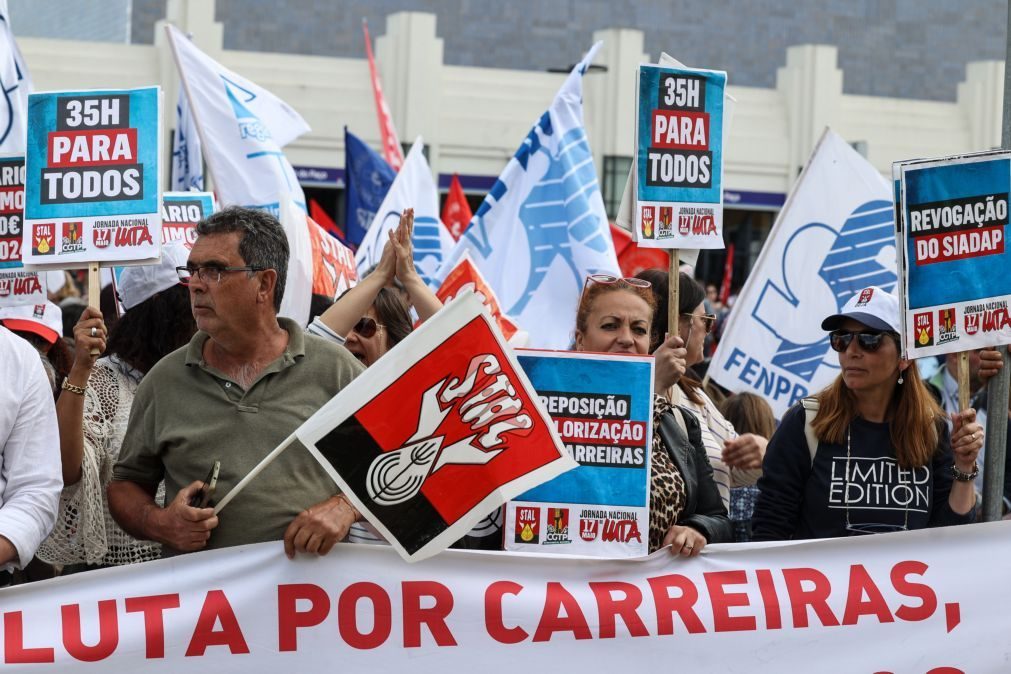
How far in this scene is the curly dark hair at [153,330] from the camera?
455 cm

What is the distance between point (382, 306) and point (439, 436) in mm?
1762

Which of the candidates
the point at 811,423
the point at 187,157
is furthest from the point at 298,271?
the point at 187,157

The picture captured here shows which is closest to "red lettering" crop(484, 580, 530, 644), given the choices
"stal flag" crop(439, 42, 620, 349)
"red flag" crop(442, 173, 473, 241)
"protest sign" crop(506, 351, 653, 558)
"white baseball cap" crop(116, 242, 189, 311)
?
"protest sign" crop(506, 351, 653, 558)

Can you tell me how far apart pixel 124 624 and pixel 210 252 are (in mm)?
939

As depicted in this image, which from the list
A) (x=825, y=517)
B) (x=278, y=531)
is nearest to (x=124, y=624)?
(x=278, y=531)

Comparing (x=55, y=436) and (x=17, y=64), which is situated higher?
(x=17, y=64)

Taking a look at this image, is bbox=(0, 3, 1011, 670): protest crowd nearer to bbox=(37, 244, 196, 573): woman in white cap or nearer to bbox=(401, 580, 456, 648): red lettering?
bbox=(37, 244, 196, 573): woman in white cap

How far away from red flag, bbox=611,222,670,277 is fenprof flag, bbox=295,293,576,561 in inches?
260

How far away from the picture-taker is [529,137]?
784cm

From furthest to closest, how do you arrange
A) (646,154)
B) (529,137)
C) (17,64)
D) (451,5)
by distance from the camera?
(451,5) < (529,137) < (17,64) < (646,154)

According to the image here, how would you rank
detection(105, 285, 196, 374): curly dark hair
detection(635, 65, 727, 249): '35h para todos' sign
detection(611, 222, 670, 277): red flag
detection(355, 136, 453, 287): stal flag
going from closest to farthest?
detection(105, 285, 196, 374): curly dark hair
detection(635, 65, 727, 249): '35h para todos' sign
detection(355, 136, 453, 287): stal flag
detection(611, 222, 670, 277): red flag

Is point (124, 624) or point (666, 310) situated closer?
point (124, 624)

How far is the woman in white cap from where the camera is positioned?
152 inches

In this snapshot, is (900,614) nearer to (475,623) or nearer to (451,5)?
(475,623)
